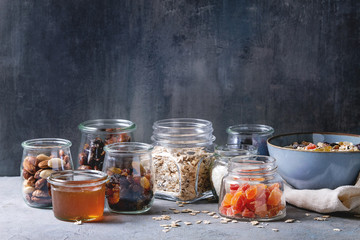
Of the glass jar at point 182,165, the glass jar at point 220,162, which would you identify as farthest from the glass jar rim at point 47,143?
the glass jar at point 220,162

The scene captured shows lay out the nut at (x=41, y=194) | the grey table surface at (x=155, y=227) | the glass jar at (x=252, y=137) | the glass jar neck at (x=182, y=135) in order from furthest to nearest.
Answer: the glass jar at (x=252, y=137) < the glass jar neck at (x=182, y=135) < the nut at (x=41, y=194) < the grey table surface at (x=155, y=227)

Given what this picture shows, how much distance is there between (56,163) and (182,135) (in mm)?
380

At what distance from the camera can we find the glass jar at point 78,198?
4.79 feet

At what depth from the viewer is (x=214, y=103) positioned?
1930 mm

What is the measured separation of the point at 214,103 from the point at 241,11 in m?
0.33

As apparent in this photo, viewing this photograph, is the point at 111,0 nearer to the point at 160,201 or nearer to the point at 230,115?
the point at 230,115

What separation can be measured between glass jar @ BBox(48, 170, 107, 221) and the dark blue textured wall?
1.51 feet

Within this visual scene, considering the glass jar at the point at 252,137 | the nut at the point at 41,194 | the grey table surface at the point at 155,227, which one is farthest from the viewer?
the glass jar at the point at 252,137

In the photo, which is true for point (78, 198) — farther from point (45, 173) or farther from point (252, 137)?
point (252, 137)

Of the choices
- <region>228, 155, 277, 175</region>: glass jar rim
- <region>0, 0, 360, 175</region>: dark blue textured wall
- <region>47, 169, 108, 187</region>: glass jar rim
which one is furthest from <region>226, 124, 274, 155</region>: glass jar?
<region>47, 169, 108, 187</region>: glass jar rim

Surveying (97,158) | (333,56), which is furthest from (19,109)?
(333,56)

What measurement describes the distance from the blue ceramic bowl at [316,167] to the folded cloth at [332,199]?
51 mm

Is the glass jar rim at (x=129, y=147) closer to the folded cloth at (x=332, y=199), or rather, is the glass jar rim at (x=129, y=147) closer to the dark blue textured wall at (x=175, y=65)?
the dark blue textured wall at (x=175, y=65)

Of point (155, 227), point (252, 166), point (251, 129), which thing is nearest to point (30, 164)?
point (155, 227)
